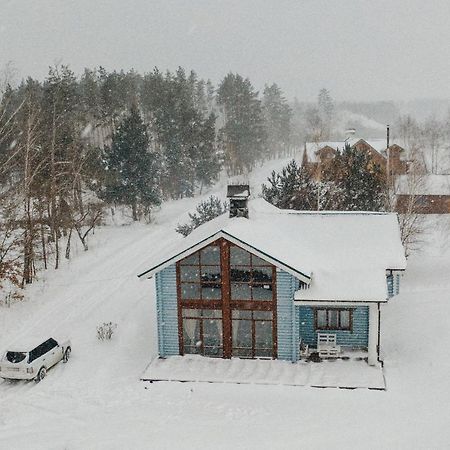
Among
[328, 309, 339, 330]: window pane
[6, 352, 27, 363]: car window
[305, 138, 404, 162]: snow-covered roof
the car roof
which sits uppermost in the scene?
[305, 138, 404, 162]: snow-covered roof

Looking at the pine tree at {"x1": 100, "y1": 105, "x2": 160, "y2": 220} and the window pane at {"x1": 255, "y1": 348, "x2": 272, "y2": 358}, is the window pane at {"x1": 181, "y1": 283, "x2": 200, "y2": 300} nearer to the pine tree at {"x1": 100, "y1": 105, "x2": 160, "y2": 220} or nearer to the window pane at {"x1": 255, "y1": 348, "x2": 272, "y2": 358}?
the window pane at {"x1": 255, "y1": 348, "x2": 272, "y2": 358}

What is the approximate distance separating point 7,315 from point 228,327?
480 inches

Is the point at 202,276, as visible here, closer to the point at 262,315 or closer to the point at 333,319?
the point at 262,315

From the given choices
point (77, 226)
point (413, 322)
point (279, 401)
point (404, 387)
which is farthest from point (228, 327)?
point (77, 226)

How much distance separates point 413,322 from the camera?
25250 millimetres

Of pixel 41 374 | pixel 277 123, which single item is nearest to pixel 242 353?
pixel 41 374

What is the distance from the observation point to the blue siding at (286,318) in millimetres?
21281

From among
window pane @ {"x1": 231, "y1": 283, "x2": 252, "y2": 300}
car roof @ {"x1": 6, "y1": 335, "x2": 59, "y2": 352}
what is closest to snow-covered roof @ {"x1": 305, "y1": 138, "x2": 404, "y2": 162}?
window pane @ {"x1": 231, "y1": 283, "x2": 252, "y2": 300}

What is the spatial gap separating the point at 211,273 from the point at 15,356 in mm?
8163

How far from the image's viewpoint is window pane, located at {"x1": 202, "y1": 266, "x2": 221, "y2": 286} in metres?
21.8

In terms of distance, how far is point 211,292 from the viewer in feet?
72.4

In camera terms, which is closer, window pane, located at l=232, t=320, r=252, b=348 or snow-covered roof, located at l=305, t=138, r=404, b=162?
window pane, located at l=232, t=320, r=252, b=348

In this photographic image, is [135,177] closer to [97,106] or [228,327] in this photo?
[97,106]

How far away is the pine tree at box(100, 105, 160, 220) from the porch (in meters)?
29.5
